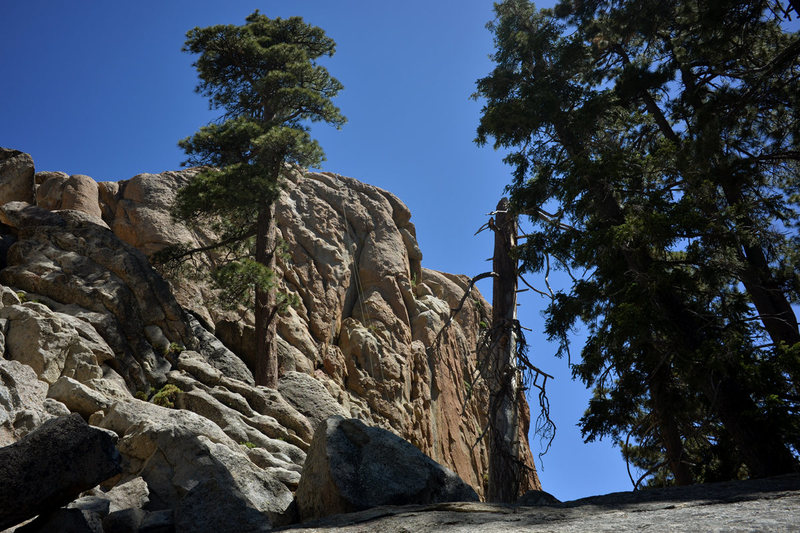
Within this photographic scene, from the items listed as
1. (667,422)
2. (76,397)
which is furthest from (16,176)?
(667,422)

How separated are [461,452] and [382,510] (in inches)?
811

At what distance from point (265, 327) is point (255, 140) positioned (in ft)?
18.3

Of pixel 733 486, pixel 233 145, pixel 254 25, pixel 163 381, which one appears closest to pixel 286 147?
pixel 233 145

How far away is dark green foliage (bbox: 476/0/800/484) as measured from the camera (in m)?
9.70

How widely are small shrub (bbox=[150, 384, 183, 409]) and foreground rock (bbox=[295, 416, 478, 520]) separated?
6.80m

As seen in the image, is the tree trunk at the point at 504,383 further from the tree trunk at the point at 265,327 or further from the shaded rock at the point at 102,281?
the shaded rock at the point at 102,281

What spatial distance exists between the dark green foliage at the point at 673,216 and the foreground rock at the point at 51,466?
25.0 feet

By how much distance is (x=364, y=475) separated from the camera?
753cm

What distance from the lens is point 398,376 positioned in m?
23.9

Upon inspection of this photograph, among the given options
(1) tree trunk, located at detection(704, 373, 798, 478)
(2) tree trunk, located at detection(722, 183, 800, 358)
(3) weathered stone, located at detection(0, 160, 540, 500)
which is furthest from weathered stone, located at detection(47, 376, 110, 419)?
(2) tree trunk, located at detection(722, 183, 800, 358)

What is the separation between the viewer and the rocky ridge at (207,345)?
8.52 m

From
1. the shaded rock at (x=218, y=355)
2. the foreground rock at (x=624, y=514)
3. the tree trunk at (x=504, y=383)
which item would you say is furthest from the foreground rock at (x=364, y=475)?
the shaded rock at (x=218, y=355)

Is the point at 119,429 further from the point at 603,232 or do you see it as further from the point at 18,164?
the point at 18,164

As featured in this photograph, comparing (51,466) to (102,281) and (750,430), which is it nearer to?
(750,430)
